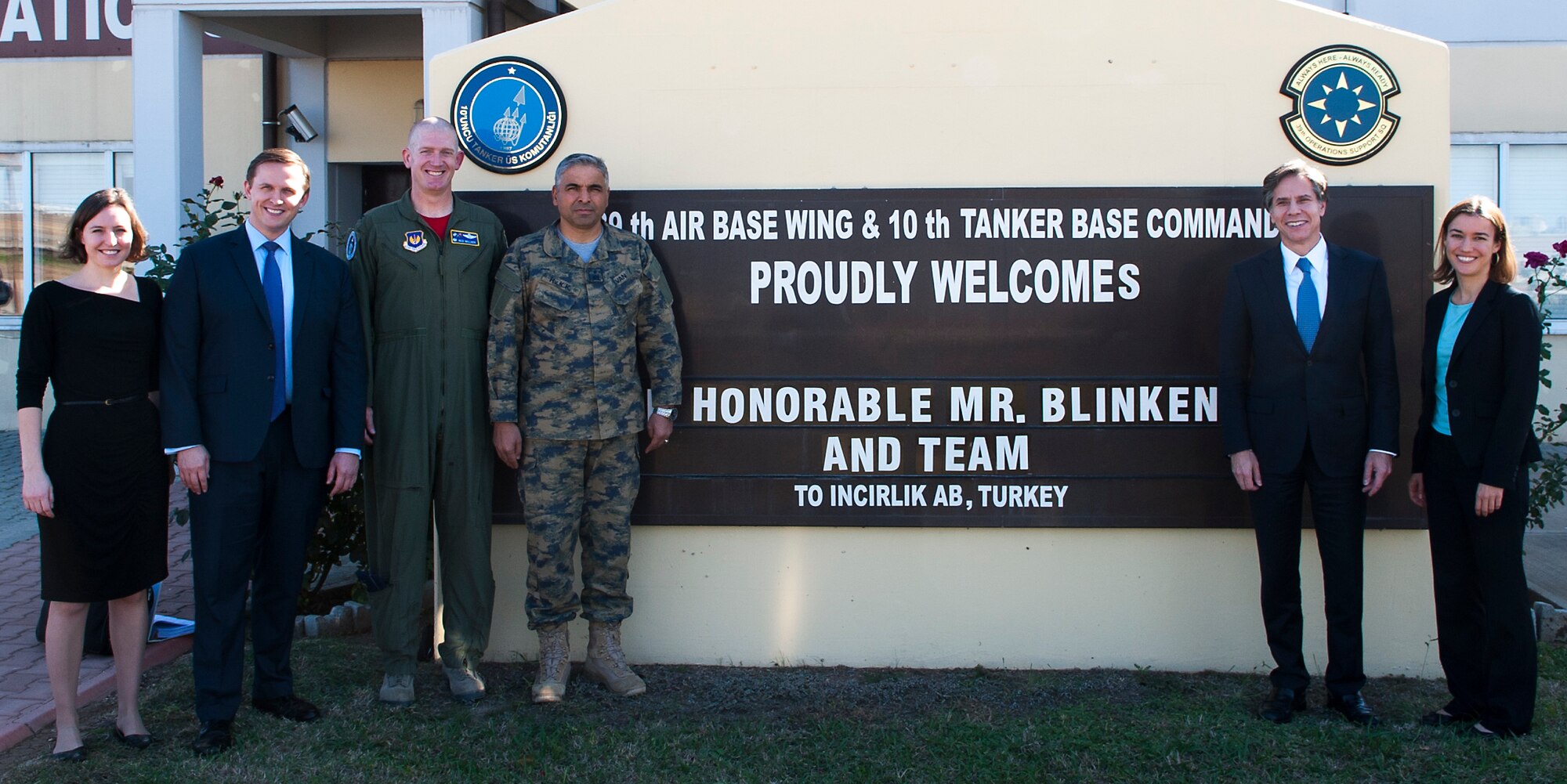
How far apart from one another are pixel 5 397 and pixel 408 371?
8.26 metres

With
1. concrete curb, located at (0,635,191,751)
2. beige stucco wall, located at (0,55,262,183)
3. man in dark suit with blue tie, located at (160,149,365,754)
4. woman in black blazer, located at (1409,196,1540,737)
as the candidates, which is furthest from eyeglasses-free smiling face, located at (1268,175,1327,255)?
beige stucco wall, located at (0,55,262,183)

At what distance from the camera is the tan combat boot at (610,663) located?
4184 mm

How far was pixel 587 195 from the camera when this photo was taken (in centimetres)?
393

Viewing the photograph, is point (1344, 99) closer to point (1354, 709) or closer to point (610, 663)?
point (1354, 709)

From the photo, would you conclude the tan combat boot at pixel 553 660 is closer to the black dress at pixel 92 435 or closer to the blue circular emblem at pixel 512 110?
the black dress at pixel 92 435

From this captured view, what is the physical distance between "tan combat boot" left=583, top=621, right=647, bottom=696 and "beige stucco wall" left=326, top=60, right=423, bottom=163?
569cm

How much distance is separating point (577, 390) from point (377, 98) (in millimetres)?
5768

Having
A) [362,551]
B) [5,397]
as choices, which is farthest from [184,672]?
[5,397]

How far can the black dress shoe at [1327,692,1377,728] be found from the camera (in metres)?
3.78

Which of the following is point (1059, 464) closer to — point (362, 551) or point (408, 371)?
point (408, 371)

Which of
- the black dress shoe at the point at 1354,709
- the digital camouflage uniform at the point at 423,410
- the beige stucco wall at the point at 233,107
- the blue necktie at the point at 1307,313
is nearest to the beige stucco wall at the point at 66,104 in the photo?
the beige stucco wall at the point at 233,107

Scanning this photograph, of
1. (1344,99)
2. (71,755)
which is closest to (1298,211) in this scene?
(1344,99)

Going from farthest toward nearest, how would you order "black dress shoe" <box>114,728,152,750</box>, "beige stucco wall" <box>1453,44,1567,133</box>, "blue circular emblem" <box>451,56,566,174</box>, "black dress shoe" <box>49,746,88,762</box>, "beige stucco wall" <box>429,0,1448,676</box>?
1. "beige stucco wall" <box>1453,44,1567,133</box>
2. "blue circular emblem" <box>451,56,566,174</box>
3. "beige stucco wall" <box>429,0,1448,676</box>
4. "black dress shoe" <box>114,728,152,750</box>
5. "black dress shoe" <box>49,746,88,762</box>

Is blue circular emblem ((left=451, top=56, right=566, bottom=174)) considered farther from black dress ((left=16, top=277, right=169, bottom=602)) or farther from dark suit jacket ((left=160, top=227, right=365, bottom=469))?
black dress ((left=16, top=277, right=169, bottom=602))
